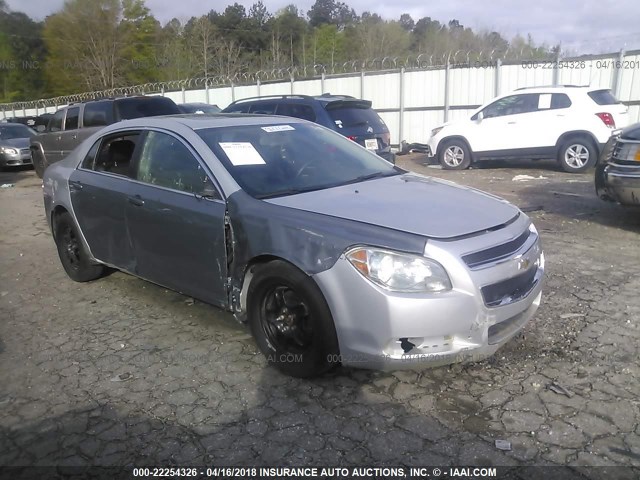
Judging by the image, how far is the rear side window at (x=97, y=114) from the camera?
11.1 meters

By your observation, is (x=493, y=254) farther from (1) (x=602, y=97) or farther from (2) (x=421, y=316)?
(1) (x=602, y=97)

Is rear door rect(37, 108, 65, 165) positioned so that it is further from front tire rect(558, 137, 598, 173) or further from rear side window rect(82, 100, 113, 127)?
front tire rect(558, 137, 598, 173)

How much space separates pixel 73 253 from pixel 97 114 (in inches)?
268

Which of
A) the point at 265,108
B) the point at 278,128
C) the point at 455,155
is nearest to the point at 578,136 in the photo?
the point at 455,155

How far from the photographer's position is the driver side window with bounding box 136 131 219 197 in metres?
3.83

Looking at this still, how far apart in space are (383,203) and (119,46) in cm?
5292

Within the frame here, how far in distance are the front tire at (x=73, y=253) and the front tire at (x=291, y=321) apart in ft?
7.95

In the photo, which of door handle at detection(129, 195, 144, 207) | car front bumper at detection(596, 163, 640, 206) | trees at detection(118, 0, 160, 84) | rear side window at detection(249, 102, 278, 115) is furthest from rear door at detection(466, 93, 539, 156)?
trees at detection(118, 0, 160, 84)

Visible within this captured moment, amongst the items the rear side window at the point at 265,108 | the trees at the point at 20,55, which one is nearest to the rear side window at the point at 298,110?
the rear side window at the point at 265,108

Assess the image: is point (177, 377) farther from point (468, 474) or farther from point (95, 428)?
point (468, 474)

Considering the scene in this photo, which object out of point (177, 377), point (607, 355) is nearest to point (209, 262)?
point (177, 377)

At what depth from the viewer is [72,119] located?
39.1 ft

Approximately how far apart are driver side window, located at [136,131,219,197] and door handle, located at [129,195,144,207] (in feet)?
0.47

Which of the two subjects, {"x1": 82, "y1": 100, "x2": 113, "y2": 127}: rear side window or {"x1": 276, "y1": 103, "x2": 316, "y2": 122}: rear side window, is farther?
{"x1": 82, "y1": 100, "x2": 113, "y2": 127}: rear side window
